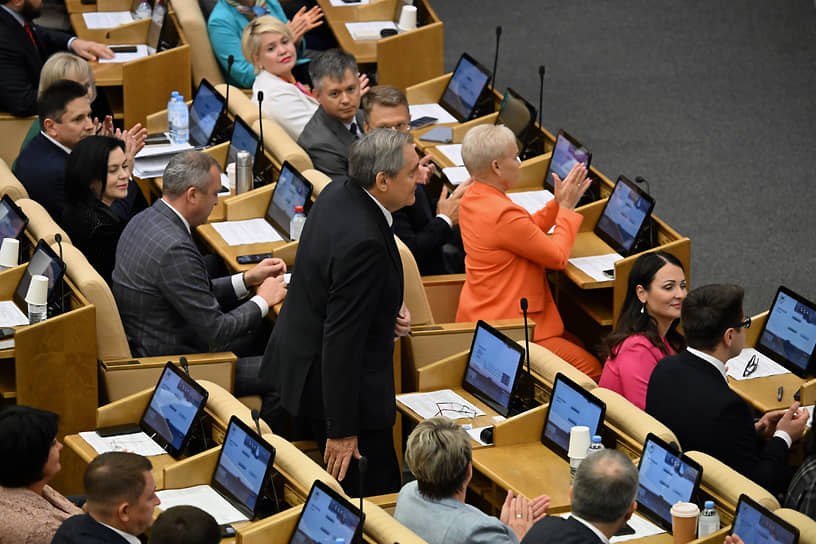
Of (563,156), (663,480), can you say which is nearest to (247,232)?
(563,156)

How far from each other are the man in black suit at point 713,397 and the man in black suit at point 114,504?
5.59 feet

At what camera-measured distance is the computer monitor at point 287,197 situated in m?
5.88

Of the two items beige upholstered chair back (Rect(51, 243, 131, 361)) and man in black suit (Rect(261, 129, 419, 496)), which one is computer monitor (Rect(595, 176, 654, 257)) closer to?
man in black suit (Rect(261, 129, 419, 496))

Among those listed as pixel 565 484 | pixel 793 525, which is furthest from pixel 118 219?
pixel 793 525

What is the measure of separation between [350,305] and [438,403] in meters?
0.85

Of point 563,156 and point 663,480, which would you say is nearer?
point 663,480

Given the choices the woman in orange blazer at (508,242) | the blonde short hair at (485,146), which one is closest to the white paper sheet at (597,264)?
the woman in orange blazer at (508,242)

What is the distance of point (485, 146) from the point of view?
5285mm

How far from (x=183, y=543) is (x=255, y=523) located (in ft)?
1.67

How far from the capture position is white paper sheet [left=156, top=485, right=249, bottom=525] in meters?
4.06

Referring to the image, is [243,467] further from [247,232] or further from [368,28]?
[368,28]

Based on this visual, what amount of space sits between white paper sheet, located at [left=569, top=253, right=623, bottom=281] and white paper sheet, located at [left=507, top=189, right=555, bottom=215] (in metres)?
0.46

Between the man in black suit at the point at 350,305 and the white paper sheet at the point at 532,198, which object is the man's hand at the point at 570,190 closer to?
the white paper sheet at the point at 532,198

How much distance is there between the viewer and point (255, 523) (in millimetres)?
3783
